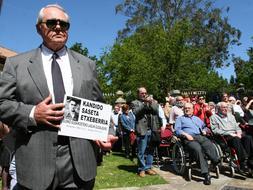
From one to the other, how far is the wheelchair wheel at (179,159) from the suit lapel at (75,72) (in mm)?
5586

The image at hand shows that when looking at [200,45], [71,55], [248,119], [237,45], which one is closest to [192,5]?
[200,45]

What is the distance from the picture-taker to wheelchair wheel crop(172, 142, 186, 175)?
25.8 ft

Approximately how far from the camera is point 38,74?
246cm

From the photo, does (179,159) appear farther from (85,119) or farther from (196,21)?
(196,21)

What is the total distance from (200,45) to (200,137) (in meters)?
29.6

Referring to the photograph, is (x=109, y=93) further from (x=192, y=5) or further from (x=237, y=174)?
(x=192, y=5)

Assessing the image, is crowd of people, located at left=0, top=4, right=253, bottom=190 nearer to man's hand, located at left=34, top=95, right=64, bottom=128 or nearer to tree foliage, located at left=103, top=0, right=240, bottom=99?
man's hand, located at left=34, top=95, right=64, bottom=128

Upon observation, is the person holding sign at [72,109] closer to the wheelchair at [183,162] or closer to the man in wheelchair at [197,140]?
the man in wheelchair at [197,140]

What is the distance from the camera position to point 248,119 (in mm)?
8914

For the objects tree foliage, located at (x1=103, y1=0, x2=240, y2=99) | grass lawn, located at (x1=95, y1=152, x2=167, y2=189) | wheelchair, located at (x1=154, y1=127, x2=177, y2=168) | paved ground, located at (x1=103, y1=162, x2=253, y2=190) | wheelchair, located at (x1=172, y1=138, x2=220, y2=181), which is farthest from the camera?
tree foliage, located at (x1=103, y1=0, x2=240, y2=99)

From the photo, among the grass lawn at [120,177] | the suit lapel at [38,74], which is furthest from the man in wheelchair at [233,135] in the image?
the suit lapel at [38,74]

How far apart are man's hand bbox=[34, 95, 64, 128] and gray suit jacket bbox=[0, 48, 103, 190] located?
0.19 feet

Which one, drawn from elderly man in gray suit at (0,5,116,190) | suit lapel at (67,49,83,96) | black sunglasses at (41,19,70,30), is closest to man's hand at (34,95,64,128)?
elderly man in gray suit at (0,5,116,190)

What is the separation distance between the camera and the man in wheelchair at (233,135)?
8.06m
